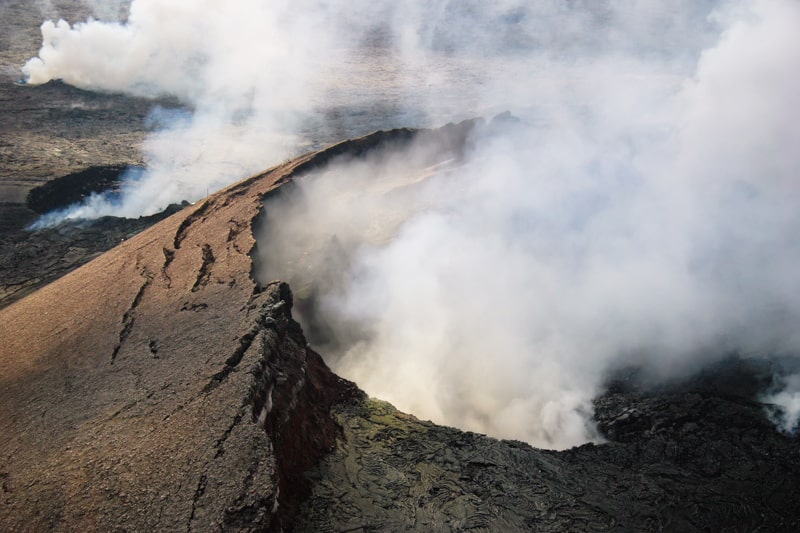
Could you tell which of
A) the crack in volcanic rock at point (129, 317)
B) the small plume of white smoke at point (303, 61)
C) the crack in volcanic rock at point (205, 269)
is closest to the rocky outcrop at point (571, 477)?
the crack in volcanic rock at point (205, 269)

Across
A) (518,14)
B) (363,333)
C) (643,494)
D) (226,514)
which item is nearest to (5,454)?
(226,514)

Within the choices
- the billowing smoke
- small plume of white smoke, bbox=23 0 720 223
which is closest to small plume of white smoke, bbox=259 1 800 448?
the billowing smoke

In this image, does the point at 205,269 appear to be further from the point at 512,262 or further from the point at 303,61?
the point at 303,61

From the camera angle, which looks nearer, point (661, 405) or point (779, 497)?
point (779, 497)

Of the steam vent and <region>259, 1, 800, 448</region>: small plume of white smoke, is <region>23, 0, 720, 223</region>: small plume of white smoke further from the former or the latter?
<region>259, 1, 800, 448</region>: small plume of white smoke

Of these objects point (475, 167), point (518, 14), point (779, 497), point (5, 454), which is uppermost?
point (518, 14)

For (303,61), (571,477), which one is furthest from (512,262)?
(303,61)

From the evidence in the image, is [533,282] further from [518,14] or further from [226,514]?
[518,14]
